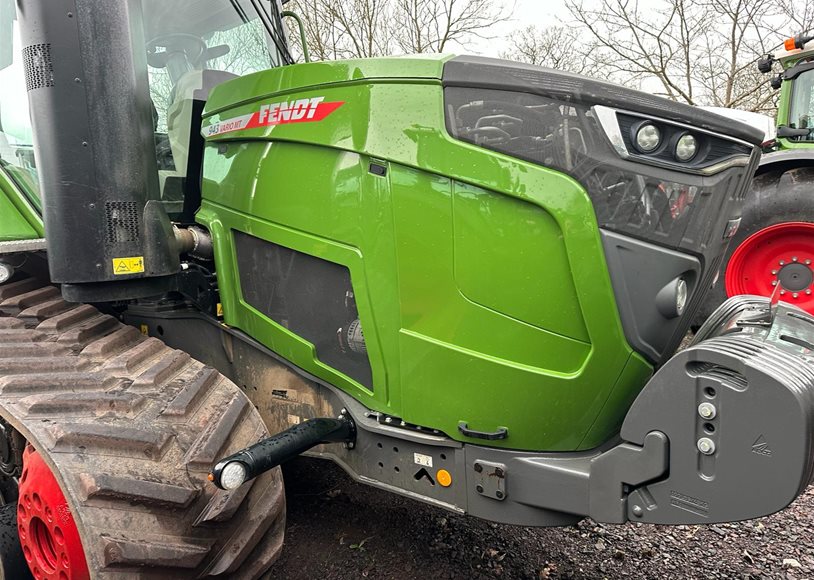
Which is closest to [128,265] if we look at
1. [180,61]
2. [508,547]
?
[180,61]

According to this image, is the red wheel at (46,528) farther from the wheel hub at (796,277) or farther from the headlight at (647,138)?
the wheel hub at (796,277)

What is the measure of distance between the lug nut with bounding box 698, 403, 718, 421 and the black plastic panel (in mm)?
950

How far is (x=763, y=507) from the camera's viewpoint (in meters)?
1.39

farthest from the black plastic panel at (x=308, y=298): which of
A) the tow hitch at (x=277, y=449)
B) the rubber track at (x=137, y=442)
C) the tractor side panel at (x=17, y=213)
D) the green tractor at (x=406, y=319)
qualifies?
the tractor side panel at (x=17, y=213)

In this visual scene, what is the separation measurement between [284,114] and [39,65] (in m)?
0.65

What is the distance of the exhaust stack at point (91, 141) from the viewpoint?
1.69 m

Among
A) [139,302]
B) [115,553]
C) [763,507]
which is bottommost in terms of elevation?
[115,553]

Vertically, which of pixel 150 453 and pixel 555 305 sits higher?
pixel 555 305

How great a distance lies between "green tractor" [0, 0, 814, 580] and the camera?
1550 millimetres

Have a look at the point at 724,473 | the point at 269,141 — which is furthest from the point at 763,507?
the point at 269,141

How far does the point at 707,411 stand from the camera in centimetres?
143

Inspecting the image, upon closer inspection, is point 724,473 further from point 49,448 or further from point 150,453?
point 49,448

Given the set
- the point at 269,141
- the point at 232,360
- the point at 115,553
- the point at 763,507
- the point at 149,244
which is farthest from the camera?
the point at 232,360

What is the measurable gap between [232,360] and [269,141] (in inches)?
32.8
